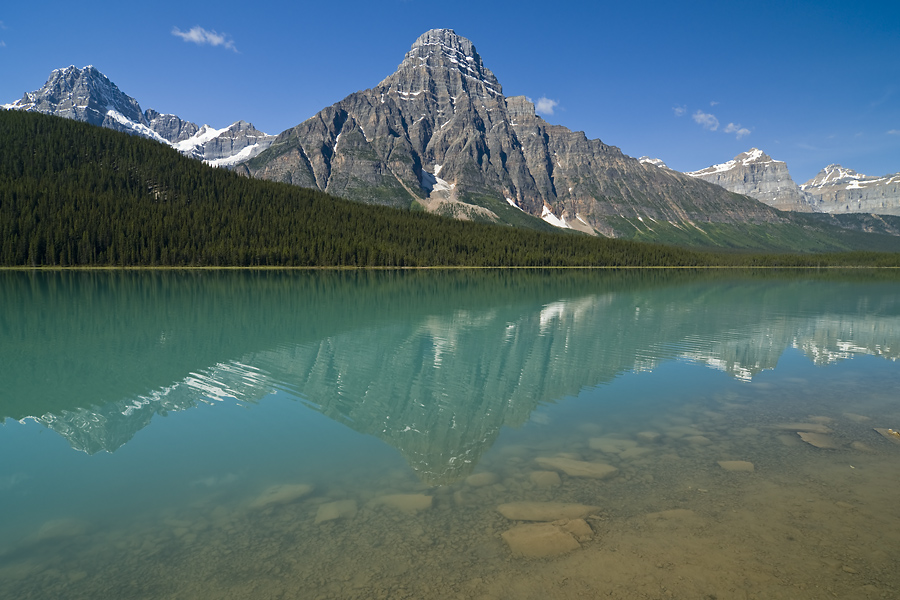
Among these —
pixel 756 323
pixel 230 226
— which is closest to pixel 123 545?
pixel 756 323

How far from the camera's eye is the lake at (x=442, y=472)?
922 cm

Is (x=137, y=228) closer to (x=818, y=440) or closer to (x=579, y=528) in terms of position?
(x=579, y=528)

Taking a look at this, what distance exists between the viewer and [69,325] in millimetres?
40969

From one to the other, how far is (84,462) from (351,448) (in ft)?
26.7

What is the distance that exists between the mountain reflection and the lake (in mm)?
235

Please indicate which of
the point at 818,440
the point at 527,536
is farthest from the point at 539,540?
the point at 818,440

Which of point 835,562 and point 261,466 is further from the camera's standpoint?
point 261,466

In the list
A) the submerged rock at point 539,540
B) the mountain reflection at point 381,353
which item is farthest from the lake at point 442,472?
the mountain reflection at point 381,353

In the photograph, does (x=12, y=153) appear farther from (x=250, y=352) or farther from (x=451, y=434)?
(x=451, y=434)

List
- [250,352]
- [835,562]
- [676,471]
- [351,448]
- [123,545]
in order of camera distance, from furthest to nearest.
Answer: [250,352]
[351,448]
[676,471]
[123,545]
[835,562]

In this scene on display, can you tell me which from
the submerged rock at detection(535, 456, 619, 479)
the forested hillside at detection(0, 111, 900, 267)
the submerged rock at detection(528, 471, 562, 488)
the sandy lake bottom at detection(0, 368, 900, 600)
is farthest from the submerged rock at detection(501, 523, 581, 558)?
the forested hillside at detection(0, 111, 900, 267)

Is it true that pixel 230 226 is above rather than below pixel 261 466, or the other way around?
above

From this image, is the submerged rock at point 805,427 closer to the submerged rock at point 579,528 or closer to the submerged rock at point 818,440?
the submerged rock at point 818,440

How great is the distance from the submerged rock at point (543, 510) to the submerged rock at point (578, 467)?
2013mm
